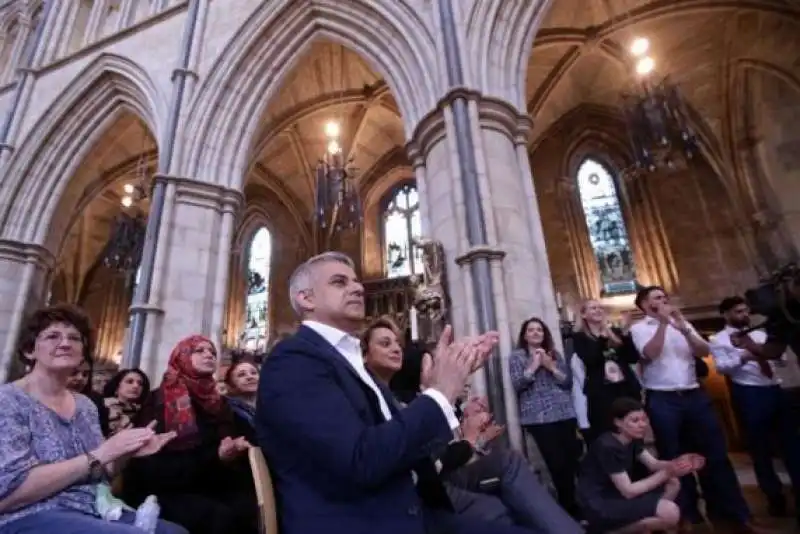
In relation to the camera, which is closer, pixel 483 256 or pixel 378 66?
pixel 483 256

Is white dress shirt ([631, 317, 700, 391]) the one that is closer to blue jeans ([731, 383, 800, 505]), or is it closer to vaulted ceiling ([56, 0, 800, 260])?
blue jeans ([731, 383, 800, 505])

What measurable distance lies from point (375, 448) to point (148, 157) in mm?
11585

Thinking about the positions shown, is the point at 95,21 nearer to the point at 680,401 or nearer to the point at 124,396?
the point at 124,396

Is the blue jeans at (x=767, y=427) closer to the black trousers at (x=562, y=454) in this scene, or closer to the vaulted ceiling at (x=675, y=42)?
the black trousers at (x=562, y=454)

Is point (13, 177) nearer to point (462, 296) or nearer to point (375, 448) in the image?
point (462, 296)

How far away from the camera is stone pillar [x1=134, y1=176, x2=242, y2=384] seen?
5887 millimetres

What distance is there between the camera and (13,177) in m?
8.43

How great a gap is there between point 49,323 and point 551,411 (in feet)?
9.54

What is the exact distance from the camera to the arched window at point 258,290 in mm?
11516

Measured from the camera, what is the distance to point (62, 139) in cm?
870

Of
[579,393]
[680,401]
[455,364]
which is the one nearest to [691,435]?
[680,401]

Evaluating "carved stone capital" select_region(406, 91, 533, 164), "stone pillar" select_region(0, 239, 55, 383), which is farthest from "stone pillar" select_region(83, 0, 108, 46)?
"carved stone capital" select_region(406, 91, 533, 164)

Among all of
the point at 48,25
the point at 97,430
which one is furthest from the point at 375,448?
the point at 48,25

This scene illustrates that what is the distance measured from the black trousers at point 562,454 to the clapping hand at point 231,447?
2155 mm
